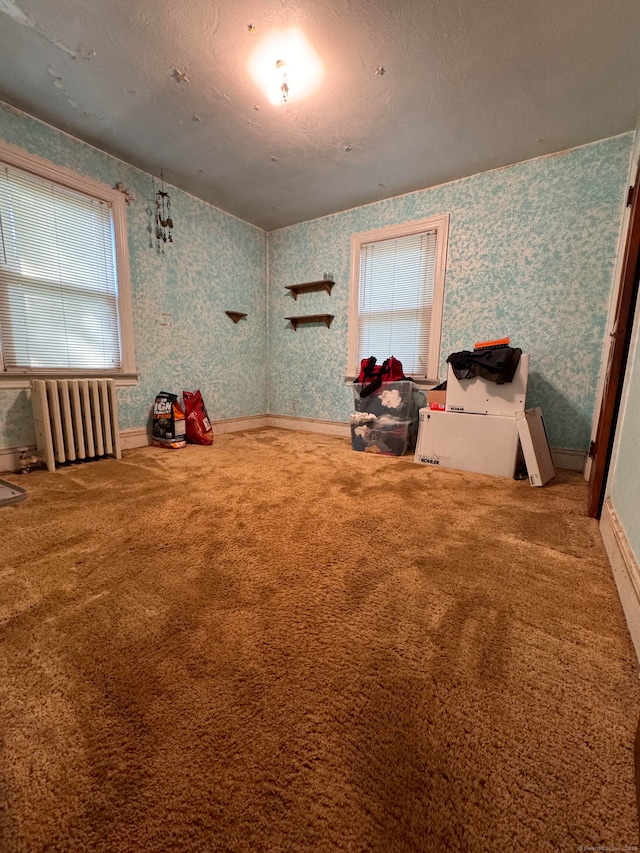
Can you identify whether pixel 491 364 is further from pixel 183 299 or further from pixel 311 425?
pixel 183 299

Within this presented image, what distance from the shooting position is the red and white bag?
3084 millimetres

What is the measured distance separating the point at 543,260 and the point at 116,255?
3454 mm

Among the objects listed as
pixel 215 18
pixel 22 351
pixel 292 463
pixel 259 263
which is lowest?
pixel 292 463

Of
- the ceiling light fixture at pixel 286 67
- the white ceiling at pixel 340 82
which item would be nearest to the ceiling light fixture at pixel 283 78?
the ceiling light fixture at pixel 286 67

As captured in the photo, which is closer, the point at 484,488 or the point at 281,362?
the point at 484,488

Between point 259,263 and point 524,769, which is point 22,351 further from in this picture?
point 524,769

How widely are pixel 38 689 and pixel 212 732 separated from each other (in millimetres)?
424

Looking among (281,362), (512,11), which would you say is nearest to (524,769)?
(512,11)

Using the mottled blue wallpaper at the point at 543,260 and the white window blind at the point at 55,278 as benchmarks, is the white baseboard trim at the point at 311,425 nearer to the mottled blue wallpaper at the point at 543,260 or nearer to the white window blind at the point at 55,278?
the mottled blue wallpaper at the point at 543,260

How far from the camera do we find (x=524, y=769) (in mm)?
569

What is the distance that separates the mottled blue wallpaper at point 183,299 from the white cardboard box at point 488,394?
8.10 feet

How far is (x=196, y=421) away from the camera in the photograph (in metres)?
3.09

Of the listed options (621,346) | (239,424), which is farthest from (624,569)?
(239,424)

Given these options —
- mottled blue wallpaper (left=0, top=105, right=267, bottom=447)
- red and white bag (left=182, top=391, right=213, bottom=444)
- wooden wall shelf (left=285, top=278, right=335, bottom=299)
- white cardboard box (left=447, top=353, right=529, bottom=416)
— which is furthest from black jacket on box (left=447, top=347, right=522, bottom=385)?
mottled blue wallpaper (left=0, top=105, right=267, bottom=447)
